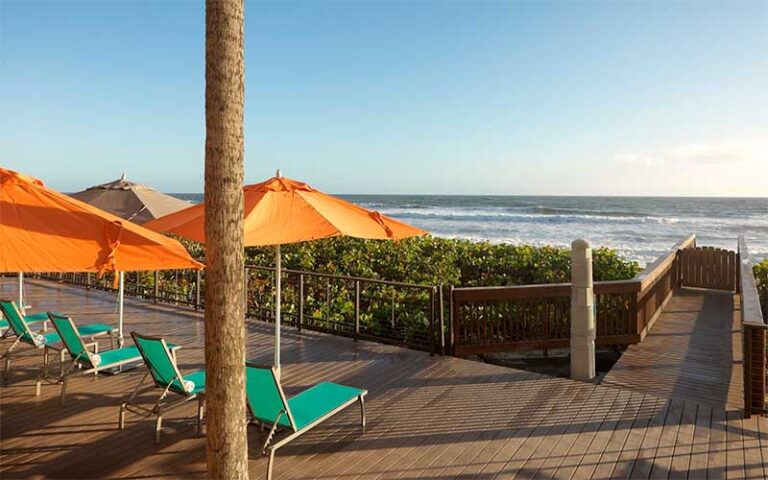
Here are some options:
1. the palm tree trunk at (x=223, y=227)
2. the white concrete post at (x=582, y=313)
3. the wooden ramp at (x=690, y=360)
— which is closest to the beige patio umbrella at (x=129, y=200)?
the palm tree trunk at (x=223, y=227)

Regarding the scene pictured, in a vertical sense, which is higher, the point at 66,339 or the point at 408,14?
the point at 408,14

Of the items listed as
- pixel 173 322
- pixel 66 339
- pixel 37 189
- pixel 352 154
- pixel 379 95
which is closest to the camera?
pixel 37 189

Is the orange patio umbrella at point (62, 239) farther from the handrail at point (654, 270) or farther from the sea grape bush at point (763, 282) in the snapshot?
the sea grape bush at point (763, 282)

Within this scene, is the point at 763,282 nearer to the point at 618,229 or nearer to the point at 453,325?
the point at 453,325

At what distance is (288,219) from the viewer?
13.4 ft

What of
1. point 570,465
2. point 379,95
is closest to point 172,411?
point 570,465

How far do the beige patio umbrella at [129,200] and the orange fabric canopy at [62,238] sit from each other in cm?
366

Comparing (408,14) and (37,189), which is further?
(408,14)

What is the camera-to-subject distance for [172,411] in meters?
4.43

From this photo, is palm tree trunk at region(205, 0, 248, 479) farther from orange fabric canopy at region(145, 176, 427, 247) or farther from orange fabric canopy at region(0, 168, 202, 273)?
orange fabric canopy at region(145, 176, 427, 247)

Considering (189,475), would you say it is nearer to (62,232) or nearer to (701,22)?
(62,232)

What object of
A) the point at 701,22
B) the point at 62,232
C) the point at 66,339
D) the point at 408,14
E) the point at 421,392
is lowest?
the point at 421,392

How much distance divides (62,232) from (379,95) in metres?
20.1

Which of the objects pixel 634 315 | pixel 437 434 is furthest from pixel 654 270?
pixel 437 434
